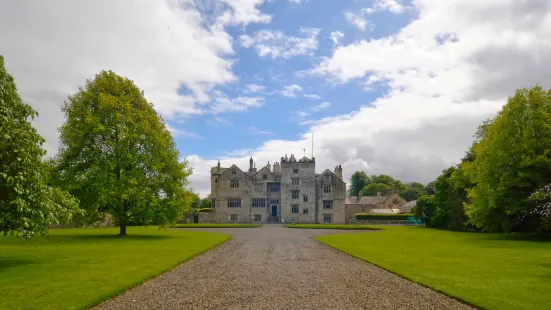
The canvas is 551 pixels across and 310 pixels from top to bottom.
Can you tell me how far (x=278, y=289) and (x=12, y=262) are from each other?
559 inches

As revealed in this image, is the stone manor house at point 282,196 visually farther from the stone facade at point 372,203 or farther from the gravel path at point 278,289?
the gravel path at point 278,289

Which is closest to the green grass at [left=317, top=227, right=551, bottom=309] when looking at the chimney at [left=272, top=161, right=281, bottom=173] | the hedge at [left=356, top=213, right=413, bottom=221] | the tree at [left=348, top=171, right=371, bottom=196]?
the hedge at [left=356, top=213, right=413, bottom=221]

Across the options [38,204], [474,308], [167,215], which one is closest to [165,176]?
[167,215]

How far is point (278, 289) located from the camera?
13609 millimetres

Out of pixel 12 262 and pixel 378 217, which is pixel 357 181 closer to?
pixel 378 217

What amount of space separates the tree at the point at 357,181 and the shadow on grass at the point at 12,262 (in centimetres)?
16986

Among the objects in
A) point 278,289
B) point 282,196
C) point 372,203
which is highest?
point 282,196

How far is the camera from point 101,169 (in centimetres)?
3825

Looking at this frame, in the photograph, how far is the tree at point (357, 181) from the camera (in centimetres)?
18338

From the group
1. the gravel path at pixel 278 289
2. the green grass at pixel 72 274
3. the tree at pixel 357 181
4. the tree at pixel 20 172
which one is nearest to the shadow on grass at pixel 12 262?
the green grass at pixel 72 274

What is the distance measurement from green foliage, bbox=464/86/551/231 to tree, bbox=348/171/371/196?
457 feet

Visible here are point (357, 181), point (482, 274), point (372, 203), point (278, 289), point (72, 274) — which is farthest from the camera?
point (357, 181)

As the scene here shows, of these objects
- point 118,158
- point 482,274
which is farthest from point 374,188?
point 482,274

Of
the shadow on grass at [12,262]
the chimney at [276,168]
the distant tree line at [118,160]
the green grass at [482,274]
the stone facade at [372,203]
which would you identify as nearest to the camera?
the green grass at [482,274]
